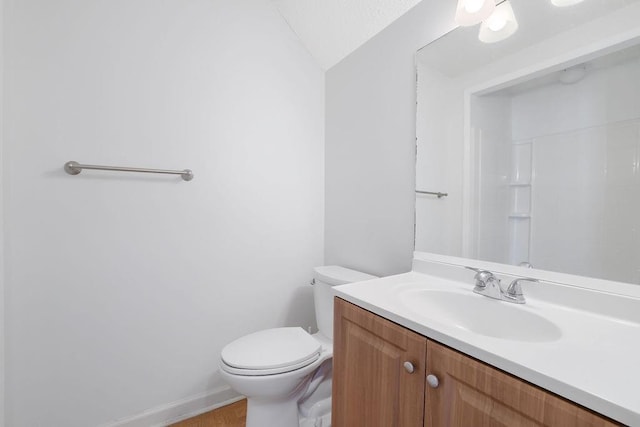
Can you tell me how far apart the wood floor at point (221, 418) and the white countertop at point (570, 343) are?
3.41 feet

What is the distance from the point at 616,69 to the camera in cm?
70

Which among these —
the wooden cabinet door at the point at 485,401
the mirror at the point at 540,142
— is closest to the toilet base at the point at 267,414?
the wooden cabinet door at the point at 485,401

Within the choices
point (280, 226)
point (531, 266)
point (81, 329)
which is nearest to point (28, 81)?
point (81, 329)

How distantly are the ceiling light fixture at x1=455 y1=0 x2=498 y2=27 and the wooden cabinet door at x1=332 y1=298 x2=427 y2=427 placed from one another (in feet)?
3.52

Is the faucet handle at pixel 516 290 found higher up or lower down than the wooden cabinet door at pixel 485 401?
higher up

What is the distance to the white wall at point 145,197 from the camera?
1058mm

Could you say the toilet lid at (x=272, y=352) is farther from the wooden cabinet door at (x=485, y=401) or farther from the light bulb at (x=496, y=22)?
the light bulb at (x=496, y=22)

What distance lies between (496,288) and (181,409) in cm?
155

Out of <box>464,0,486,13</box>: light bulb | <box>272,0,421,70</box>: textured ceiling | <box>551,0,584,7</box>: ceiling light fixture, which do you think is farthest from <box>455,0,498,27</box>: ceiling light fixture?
<box>272,0,421,70</box>: textured ceiling

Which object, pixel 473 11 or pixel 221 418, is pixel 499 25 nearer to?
pixel 473 11

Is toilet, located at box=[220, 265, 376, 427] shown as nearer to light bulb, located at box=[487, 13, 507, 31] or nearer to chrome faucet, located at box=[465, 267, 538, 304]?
chrome faucet, located at box=[465, 267, 538, 304]

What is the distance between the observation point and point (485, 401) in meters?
0.51

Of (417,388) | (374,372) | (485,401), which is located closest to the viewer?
(485,401)

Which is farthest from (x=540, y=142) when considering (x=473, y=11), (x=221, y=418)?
(x=221, y=418)
